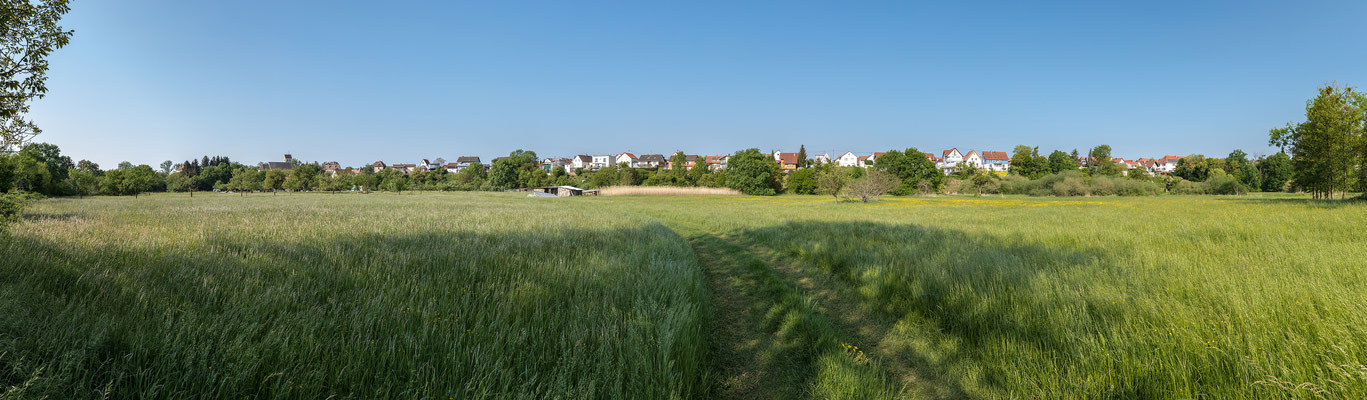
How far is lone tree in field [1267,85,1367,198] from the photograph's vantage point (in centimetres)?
2223

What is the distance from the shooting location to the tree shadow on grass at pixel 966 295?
434 cm

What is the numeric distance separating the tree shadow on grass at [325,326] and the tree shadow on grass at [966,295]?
294cm

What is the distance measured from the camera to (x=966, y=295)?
18.7ft

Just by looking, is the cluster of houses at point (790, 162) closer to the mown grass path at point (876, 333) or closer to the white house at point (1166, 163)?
the white house at point (1166, 163)

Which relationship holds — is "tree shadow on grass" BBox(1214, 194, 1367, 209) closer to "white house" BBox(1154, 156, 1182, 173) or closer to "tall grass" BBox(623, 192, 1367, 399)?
"tall grass" BBox(623, 192, 1367, 399)

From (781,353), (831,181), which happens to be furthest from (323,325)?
(831,181)

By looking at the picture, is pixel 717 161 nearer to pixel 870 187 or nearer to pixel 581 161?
pixel 581 161

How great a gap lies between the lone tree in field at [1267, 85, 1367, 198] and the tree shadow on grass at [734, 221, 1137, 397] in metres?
29.8

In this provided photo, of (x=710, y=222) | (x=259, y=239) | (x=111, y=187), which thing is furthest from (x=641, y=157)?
(x=259, y=239)

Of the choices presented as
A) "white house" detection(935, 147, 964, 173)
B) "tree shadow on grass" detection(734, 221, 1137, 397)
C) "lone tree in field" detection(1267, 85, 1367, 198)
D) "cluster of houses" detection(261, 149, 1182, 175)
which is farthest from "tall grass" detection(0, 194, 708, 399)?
"white house" detection(935, 147, 964, 173)

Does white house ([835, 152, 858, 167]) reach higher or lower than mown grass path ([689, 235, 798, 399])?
higher

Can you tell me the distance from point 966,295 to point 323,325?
283 inches

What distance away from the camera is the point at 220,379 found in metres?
2.24

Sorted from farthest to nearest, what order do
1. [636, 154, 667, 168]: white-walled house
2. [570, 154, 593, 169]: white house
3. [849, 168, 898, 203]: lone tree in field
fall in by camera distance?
[570, 154, 593, 169]: white house → [636, 154, 667, 168]: white-walled house → [849, 168, 898, 203]: lone tree in field
